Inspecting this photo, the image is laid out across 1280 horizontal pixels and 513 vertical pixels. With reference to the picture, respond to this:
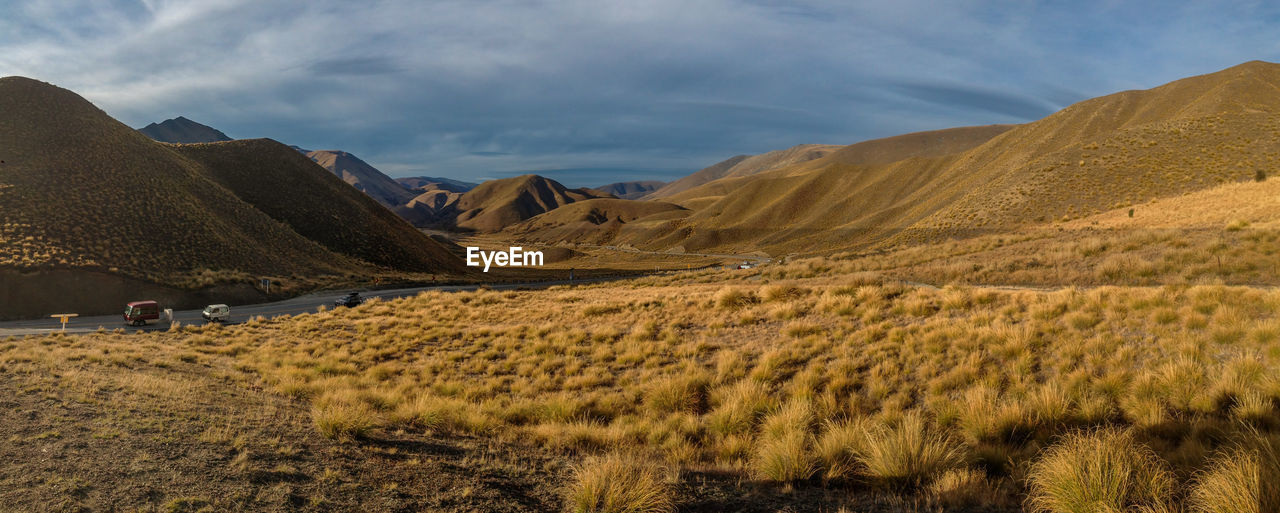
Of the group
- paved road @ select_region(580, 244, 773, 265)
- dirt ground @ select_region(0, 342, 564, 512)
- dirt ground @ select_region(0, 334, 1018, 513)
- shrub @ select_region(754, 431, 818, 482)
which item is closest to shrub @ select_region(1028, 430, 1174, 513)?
dirt ground @ select_region(0, 334, 1018, 513)

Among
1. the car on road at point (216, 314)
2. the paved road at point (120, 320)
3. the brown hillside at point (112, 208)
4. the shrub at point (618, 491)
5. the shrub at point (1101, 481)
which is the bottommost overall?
the paved road at point (120, 320)

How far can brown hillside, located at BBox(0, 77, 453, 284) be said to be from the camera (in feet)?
131

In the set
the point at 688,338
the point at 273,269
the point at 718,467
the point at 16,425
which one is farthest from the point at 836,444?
the point at 273,269

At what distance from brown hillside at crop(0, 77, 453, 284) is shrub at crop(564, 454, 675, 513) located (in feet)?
157

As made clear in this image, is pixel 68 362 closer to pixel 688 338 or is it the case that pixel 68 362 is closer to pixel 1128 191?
pixel 688 338

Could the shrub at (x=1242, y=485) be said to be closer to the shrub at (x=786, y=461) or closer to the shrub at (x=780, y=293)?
the shrub at (x=786, y=461)

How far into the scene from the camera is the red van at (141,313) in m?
23.4

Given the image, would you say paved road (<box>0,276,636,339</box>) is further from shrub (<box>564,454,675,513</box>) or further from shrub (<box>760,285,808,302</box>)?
shrub (<box>564,454,675,513</box>)

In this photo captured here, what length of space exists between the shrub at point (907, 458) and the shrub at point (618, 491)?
7.34ft

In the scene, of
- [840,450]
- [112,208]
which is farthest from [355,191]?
[840,450]

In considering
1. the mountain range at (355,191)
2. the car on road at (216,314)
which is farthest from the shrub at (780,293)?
the mountain range at (355,191)

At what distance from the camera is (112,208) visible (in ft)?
156

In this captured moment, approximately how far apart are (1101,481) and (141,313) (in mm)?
32687

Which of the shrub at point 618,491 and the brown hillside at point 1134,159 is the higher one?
the brown hillside at point 1134,159
